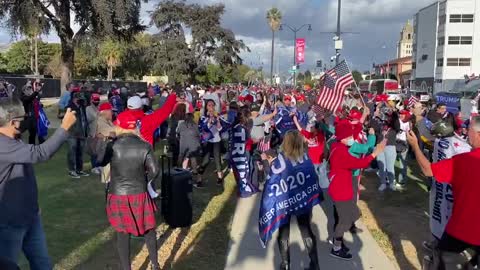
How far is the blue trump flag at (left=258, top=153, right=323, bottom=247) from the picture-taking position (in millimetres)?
5051

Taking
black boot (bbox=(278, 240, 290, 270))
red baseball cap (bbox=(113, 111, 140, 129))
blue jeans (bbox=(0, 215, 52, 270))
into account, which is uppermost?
red baseball cap (bbox=(113, 111, 140, 129))

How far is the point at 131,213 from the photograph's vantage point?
15.4 ft

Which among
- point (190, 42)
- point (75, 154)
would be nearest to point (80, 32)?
point (75, 154)

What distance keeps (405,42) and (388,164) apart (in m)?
176

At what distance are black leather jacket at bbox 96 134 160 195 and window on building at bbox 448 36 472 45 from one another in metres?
76.9

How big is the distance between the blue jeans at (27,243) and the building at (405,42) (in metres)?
180

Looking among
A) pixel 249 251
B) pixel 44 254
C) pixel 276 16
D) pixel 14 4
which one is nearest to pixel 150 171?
pixel 44 254

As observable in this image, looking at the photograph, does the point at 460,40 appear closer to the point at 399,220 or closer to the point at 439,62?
the point at 439,62

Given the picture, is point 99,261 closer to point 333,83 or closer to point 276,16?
point 333,83

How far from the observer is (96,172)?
1073cm

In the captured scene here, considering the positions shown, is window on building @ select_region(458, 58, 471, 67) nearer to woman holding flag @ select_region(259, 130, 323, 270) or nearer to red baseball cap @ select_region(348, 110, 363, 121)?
red baseball cap @ select_region(348, 110, 363, 121)

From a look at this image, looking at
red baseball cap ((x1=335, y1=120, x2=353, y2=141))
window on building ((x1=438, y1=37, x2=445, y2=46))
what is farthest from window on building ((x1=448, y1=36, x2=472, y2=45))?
red baseball cap ((x1=335, y1=120, x2=353, y2=141))

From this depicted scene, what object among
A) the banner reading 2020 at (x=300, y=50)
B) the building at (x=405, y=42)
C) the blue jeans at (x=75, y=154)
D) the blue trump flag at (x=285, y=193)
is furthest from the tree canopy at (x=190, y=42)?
the building at (x=405, y=42)

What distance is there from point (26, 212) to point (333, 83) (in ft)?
25.8
